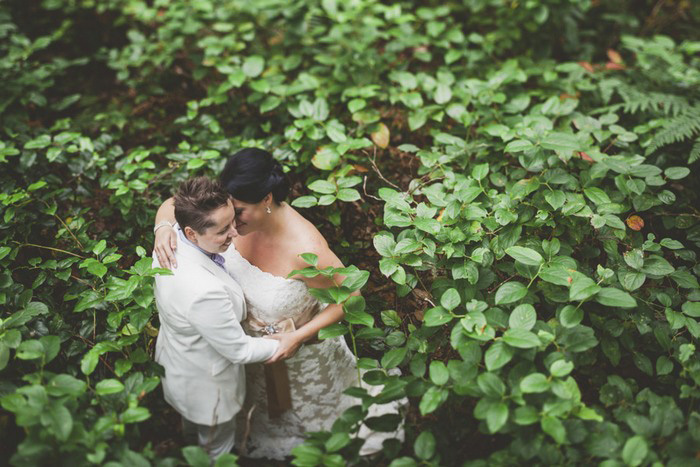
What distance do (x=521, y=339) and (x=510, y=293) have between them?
0.32 meters

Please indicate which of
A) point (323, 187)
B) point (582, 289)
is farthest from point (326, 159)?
point (582, 289)

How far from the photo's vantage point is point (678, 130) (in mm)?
3678

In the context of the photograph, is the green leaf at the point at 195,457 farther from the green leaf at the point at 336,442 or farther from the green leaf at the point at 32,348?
the green leaf at the point at 32,348

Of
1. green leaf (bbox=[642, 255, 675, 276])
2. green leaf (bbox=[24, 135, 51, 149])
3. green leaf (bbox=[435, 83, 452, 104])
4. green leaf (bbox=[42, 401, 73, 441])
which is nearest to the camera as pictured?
green leaf (bbox=[42, 401, 73, 441])

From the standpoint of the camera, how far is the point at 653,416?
7.67 ft

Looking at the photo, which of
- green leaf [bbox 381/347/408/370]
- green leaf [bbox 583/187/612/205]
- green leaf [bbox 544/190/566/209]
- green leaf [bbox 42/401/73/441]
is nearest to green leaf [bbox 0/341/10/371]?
green leaf [bbox 42/401/73/441]

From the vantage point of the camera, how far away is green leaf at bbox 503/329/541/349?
2262 mm

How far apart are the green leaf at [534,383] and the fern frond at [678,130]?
2.25m

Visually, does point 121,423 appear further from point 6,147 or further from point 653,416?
point 6,147

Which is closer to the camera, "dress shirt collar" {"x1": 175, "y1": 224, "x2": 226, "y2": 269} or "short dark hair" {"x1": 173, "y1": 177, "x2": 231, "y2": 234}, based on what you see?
"short dark hair" {"x1": 173, "y1": 177, "x2": 231, "y2": 234}

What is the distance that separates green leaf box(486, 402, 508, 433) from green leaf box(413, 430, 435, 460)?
285mm

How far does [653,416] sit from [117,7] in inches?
257

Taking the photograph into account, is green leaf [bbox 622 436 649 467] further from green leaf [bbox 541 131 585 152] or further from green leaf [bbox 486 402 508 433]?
green leaf [bbox 541 131 585 152]

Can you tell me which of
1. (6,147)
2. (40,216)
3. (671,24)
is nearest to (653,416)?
(40,216)
